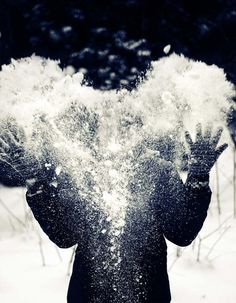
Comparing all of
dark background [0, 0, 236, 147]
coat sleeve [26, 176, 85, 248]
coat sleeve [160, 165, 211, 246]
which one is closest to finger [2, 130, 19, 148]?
coat sleeve [26, 176, 85, 248]

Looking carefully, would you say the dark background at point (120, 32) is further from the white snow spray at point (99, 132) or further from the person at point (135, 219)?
the person at point (135, 219)

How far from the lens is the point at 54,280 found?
2465 millimetres

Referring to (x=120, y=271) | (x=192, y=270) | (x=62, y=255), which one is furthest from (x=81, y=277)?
(x=62, y=255)

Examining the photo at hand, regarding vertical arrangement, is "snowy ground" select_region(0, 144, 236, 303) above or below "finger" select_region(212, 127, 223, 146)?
below

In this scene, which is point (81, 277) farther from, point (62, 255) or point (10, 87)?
point (62, 255)

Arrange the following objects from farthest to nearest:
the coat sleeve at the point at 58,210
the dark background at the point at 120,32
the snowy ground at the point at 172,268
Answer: the dark background at the point at 120,32
the snowy ground at the point at 172,268
the coat sleeve at the point at 58,210

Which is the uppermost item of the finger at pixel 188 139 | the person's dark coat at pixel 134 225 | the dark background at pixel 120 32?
the dark background at pixel 120 32

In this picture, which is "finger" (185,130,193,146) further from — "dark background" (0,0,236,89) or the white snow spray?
"dark background" (0,0,236,89)

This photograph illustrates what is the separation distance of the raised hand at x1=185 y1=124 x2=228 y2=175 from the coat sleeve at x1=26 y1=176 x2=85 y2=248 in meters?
0.41

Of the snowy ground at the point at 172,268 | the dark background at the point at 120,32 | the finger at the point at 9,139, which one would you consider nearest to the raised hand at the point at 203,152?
the finger at the point at 9,139

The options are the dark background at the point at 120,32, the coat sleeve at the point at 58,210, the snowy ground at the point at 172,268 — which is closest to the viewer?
the coat sleeve at the point at 58,210

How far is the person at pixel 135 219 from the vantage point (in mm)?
1432

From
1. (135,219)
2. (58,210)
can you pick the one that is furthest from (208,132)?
(58,210)

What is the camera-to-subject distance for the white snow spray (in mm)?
1468
